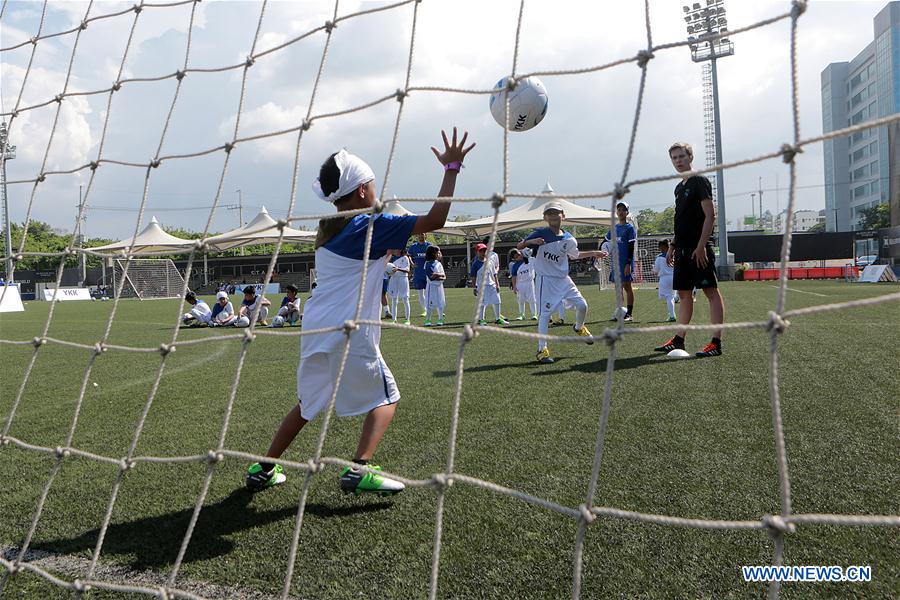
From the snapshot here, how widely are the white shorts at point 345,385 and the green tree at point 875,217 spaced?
4996 centimetres

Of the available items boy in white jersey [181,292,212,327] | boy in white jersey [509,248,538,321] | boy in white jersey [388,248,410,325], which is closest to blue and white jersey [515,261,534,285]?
boy in white jersey [509,248,538,321]

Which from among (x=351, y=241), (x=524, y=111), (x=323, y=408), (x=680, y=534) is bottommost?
(x=680, y=534)

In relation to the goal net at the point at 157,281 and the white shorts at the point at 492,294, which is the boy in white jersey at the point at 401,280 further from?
the goal net at the point at 157,281

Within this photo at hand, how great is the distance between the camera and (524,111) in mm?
3361

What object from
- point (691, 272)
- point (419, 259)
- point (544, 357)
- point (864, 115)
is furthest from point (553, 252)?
point (864, 115)

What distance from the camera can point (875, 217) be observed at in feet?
150

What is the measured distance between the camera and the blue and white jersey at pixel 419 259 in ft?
40.1

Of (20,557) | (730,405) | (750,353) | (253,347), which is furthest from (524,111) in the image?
(253,347)

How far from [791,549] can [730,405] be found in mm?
1901

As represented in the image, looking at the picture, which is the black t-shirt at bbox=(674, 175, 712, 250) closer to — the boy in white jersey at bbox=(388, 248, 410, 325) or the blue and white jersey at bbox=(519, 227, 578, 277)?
the blue and white jersey at bbox=(519, 227, 578, 277)

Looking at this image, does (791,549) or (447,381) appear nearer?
(791,549)

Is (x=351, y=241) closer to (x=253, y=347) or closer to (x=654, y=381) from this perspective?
(x=654, y=381)

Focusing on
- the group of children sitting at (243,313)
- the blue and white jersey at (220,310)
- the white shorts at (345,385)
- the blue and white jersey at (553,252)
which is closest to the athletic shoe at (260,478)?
the white shorts at (345,385)

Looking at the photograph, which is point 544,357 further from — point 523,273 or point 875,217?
point 875,217
